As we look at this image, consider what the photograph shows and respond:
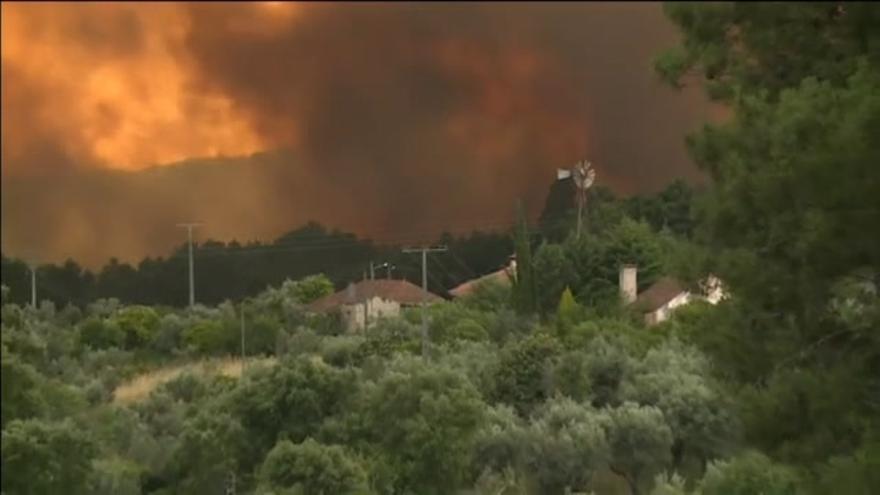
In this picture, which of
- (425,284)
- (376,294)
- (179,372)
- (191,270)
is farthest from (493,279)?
(191,270)

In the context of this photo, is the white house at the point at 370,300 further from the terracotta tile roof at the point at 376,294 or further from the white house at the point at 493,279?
the white house at the point at 493,279

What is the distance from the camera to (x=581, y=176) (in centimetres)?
896

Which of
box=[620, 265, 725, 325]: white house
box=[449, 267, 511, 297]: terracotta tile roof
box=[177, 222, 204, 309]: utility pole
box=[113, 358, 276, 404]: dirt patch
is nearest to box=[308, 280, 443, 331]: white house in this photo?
box=[449, 267, 511, 297]: terracotta tile roof

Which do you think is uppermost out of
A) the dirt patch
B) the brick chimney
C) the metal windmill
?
the metal windmill

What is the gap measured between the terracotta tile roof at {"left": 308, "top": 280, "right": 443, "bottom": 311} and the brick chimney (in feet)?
7.07

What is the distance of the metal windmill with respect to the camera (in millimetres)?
8570

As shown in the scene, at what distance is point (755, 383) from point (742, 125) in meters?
1.32

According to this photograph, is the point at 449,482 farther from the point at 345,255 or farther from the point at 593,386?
the point at 593,386

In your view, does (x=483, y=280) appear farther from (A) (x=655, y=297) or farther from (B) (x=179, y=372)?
(B) (x=179, y=372)

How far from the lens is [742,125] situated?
19.3 ft

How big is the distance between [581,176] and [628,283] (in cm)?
277

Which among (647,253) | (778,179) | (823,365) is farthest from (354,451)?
(778,179)

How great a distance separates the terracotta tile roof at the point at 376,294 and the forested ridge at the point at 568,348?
117 millimetres

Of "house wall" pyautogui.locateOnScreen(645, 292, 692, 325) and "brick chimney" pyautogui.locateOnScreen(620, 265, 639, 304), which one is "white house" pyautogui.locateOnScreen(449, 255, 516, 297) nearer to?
"brick chimney" pyautogui.locateOnScreen(620, 265, 639, 304)
